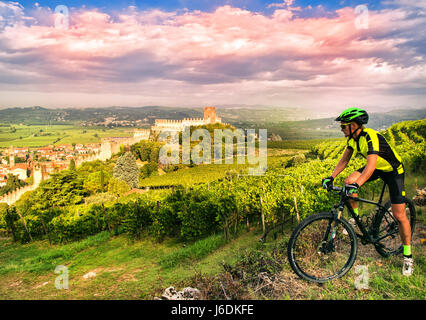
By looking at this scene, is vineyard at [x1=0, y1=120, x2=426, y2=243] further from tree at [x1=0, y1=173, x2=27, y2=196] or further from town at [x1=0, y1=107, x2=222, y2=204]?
tree at [x1=0, y1=173, x2=27, y2=196]

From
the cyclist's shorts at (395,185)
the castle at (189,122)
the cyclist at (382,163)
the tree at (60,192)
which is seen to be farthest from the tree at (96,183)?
the castle at (189,122)

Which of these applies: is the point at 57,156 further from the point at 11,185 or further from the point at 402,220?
the point at 402,220

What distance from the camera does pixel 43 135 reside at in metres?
146

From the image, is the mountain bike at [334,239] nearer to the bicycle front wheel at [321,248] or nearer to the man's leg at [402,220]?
the bicycle front wheel at [321,248]

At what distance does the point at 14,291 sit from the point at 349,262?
8.98m

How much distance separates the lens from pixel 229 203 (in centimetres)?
1088

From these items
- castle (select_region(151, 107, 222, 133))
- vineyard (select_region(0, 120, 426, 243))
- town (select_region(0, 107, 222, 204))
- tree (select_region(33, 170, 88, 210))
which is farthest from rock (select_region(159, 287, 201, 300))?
castle (select_region(151, 107, 222, 133))

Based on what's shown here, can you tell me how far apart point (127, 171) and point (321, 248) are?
2076 inches

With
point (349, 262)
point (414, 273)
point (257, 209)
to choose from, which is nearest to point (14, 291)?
point (257, 209)

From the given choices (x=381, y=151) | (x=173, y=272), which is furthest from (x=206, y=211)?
(x=381, y=151)

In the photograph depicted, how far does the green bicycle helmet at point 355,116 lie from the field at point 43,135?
454ft

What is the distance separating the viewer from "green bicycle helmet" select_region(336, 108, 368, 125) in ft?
11.4

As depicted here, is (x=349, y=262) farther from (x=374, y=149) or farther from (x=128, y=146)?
(x=128, y=146)
